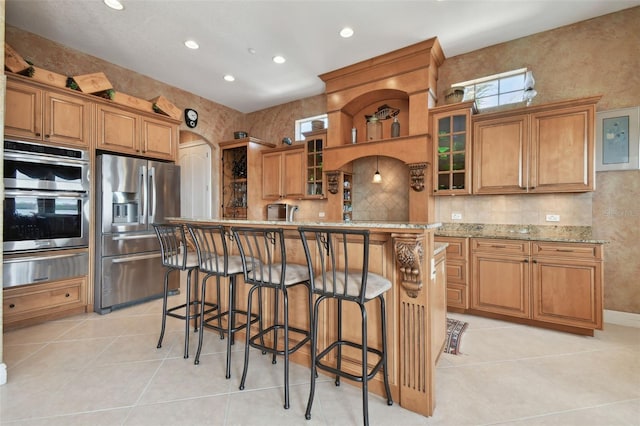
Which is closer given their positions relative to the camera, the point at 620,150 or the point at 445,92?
the point at 620,150

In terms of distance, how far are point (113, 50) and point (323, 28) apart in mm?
2751

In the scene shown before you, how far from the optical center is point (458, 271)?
3342 millimetres

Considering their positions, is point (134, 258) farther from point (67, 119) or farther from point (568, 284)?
point (568, 284)

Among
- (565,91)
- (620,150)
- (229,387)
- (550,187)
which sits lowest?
(229,387)

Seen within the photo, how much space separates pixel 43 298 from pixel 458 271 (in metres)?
4.59

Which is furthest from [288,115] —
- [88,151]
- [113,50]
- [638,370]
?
[638,370]

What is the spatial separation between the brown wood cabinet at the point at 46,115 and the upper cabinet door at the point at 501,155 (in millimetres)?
4622

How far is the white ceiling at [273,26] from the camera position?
2.89m

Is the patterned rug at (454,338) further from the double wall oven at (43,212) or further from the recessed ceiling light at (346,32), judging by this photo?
the double wall oven at (43,212)

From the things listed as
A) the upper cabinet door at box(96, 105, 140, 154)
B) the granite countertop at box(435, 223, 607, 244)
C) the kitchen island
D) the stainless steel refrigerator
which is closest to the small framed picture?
the granite countertop at box(435, 223, 607, 244)

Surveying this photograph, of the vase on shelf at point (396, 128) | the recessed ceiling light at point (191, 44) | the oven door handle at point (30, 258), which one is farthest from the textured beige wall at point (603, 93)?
the oven door handle at point (30, 258)

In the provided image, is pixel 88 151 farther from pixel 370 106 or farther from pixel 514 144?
pixel 514 144

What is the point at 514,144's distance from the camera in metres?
3.24

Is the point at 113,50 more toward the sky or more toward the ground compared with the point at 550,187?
more toward the sky
